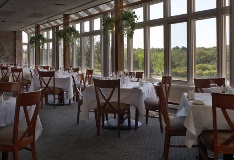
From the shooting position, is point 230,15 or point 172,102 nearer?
point 230,15

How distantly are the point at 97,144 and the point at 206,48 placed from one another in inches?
170

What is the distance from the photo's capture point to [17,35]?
19484 mm

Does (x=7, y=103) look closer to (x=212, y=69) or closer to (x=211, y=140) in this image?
(x=211, y=140)

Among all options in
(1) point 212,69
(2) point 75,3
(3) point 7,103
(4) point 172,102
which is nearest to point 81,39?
(2) point 75,3

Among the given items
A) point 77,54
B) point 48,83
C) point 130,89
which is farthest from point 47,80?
point 77,54

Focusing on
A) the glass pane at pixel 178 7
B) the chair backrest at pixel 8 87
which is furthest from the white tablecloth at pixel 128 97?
the glass pane at pixel 178 7

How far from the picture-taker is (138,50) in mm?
9469

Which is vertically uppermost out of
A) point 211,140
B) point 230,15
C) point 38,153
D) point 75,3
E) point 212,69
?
point 75,3

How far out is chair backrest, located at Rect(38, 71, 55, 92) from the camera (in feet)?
22.9

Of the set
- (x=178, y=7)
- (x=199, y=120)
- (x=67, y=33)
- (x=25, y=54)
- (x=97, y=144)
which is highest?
(x=178, y=7)

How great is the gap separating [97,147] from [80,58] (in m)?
9.51

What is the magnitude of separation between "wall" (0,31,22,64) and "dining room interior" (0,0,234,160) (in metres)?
5.66

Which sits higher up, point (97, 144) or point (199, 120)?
point (199, 120)

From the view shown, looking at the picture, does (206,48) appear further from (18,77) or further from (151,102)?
(18,77)
